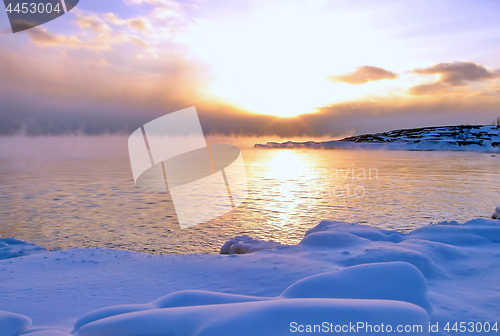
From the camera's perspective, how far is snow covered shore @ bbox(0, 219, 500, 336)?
2.45 metres

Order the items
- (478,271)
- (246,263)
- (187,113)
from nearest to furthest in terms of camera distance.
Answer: (478,271) → (246,263) → (187,113)

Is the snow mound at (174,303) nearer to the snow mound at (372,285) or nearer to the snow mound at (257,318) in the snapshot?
the snow mound at (257,318)

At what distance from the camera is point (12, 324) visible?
9.13 ft

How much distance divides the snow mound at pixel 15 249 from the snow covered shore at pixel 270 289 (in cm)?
134

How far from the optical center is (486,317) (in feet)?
10.2

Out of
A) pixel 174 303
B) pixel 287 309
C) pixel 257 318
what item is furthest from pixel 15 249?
pixel 287 309

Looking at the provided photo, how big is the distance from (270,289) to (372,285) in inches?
50.0

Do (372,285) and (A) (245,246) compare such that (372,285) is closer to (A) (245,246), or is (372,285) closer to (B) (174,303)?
(B) (174,303)

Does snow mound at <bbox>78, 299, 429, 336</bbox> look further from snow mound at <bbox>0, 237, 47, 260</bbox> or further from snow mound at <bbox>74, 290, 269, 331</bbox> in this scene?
snow mound at <bbox>0, 237, 47, 260</bbox>

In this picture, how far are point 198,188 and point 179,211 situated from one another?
6.13 m

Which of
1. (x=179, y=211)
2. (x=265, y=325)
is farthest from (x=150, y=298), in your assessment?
(x=179, y=211)

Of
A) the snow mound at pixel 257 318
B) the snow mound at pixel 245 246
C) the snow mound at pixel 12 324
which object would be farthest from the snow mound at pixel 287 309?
the snow mound at pixel 245 246

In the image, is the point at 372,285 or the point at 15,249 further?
the point at 15,249

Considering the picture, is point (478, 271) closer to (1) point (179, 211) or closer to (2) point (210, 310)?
(2) point (210, 310)
